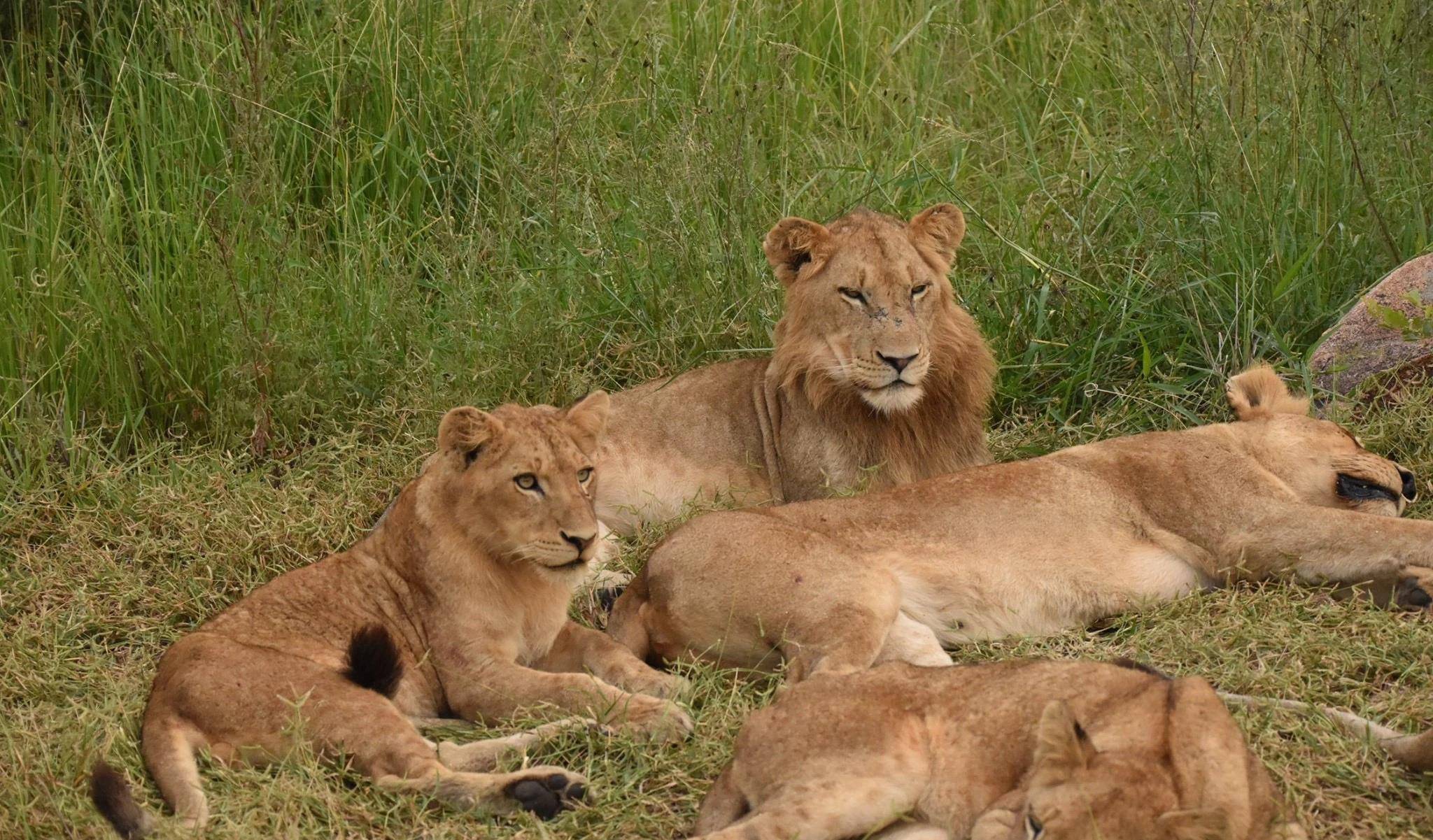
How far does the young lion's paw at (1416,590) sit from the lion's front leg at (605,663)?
189cm

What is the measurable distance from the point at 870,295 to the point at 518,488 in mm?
1584

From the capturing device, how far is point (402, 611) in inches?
185

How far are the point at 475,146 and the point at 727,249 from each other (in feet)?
4.99

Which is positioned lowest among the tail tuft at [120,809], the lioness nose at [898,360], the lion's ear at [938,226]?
the tail tuft at [120,809]

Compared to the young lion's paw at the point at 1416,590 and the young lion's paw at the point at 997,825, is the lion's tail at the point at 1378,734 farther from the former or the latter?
the young lion's paw at the point at 997,825

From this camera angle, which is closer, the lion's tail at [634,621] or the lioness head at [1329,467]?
the lion's tail at [634,621]

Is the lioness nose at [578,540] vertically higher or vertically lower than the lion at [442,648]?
higher

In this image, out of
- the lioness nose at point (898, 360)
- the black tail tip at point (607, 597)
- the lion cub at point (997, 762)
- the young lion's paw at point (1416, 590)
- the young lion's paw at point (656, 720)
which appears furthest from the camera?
the lioness nose at point (898, 360)

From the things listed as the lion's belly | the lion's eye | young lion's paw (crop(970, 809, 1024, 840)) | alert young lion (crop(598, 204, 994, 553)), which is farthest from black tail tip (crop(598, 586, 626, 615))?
the lion's eye

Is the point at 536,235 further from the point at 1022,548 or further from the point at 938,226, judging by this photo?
the point at 1022,548

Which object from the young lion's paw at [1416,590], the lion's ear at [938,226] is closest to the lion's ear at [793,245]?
the lion's ear at [938,226]

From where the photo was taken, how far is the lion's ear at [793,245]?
578cm

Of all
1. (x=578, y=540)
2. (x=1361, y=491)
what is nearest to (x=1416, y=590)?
(x=1361, y=491)

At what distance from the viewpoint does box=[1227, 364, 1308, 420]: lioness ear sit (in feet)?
17.5
